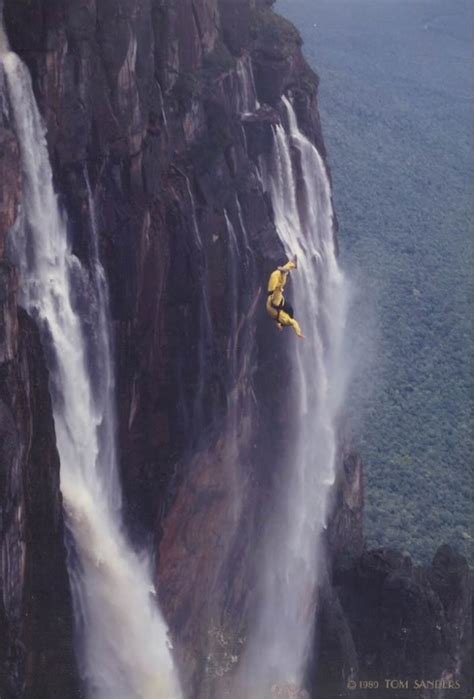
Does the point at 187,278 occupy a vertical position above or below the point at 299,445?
above

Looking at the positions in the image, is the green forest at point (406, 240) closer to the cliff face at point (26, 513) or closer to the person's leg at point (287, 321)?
the person's leg at point (287, 321)

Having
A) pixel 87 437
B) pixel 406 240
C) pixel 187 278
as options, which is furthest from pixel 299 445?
pixel 406 240

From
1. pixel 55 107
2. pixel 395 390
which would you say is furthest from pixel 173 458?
pixel 395 390

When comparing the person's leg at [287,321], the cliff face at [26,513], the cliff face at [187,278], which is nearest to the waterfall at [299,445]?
the cliff face at [187,278]

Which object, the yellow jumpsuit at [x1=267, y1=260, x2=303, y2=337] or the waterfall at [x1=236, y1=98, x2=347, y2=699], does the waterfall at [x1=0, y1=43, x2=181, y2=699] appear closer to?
the yellow jumpsuit at [x1=267, y1=260, x2=303, y2=337]

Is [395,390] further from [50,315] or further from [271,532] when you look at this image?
[50,315]

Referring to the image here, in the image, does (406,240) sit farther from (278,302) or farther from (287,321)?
(287,321)

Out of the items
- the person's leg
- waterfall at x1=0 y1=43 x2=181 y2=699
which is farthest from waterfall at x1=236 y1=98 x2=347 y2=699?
the person's leg
